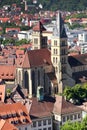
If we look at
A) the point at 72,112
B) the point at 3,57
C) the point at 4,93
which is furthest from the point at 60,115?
the point at 3,57

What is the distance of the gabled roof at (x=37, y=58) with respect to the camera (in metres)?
109

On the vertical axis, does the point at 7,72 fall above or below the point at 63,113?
below

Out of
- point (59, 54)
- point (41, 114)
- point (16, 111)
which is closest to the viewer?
point (16, 111)

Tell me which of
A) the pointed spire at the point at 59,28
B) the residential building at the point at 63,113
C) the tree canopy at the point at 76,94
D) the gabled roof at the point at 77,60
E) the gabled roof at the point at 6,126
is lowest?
the tree canopy at the point at 76,94

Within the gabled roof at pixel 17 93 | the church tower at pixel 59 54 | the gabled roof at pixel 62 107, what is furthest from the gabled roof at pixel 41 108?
the church tower at pixel 59 54

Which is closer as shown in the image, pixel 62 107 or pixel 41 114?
pixel 41 114

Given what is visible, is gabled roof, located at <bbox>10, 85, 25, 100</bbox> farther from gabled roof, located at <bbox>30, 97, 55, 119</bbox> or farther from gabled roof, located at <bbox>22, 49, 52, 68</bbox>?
gabled roof, located at <bbox>30, 97, 55, 119</bbox>

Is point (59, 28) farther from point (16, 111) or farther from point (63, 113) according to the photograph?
point (16, 111)

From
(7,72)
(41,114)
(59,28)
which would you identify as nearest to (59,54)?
(59,28)

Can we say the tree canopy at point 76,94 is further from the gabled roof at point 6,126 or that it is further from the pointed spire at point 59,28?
the gabled roof at point 6,126

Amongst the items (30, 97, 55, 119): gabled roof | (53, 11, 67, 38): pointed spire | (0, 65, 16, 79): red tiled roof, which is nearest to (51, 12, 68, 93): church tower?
(53, 11, 67, 38): pointed spire

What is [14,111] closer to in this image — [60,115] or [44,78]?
[60,115]

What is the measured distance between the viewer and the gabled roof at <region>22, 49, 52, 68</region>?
4304 inches

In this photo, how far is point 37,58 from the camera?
110m
